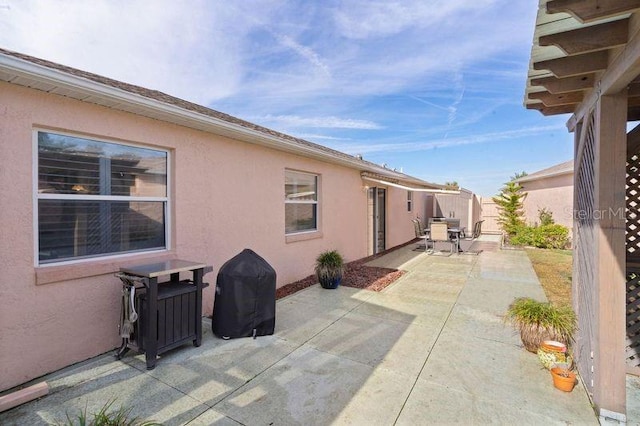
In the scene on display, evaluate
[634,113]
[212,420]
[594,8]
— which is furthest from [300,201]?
[594,8]

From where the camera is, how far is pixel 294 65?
34.4 ft

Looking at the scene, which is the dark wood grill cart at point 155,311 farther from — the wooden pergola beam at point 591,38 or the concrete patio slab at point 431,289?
the wooden pergola beam at point 591,38

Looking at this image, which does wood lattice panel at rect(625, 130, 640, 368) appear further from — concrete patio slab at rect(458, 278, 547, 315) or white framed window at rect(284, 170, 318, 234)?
white framed window at rect(284, 170, 318, 234)

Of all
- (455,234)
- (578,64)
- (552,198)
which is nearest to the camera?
(578,64)

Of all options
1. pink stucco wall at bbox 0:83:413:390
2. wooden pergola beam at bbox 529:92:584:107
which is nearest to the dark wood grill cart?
pink stucco wall at bbox 0:83:413:390

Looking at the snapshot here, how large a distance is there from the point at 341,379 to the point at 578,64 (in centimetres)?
408

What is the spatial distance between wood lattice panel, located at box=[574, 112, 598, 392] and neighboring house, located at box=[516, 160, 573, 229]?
1229cm

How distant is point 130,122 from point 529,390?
608 centimetres

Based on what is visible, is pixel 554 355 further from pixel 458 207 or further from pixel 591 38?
pixel 458 207

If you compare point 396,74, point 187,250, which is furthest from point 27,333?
point 396,74

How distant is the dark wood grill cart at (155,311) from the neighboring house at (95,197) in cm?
56

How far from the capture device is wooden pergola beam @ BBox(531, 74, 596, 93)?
3.31m

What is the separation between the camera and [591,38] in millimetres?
2492

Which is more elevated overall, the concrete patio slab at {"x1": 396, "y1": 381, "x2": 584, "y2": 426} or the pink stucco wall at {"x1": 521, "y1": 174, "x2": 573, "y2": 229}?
the pink stucco wall at {"x1": 521, "y1": 174, "x2": 573, "y2": 229}
